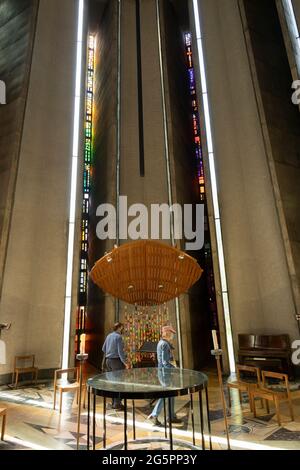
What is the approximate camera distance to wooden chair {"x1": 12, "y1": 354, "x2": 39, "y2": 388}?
591 centimetres

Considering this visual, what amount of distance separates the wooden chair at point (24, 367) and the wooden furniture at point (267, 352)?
430 cm

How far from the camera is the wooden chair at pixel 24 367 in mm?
5910

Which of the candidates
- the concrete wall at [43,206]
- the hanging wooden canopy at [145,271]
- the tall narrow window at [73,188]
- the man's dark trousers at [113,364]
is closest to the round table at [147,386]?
the hanging wooden canopy at [145,271]

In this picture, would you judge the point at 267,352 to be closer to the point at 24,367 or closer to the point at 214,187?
the point at 214,187

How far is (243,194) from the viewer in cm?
752

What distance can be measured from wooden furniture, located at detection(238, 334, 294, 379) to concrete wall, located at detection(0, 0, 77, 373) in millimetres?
4086

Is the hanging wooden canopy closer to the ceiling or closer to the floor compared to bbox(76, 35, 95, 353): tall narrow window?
closer to the floor

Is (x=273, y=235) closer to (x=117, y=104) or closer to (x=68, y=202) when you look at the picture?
(x=68, y=202)

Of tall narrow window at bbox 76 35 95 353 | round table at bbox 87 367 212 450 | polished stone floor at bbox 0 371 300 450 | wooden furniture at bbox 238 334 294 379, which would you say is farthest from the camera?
tall narrow window at bbox 76 35 95 353

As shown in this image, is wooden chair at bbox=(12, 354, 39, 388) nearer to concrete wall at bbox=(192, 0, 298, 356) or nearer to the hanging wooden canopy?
the hanging wooden canopy

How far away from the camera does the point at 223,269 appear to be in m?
7.20

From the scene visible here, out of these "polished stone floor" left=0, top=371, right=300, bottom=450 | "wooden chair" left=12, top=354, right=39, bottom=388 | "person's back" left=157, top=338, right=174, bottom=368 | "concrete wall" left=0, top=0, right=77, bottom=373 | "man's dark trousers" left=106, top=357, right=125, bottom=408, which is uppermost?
"concrete wall" left=0, top=0, right=77, bottom=373

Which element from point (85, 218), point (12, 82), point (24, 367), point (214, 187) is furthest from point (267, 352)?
point (12, 82)

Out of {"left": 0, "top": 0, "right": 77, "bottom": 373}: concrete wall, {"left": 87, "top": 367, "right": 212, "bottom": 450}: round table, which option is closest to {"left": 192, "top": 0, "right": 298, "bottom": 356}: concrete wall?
{"left": 0, "top": 0, "right": 77, "bottom": 373}: concrete wall
